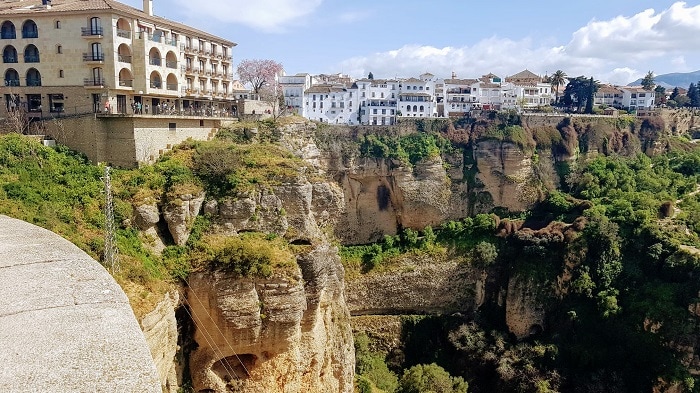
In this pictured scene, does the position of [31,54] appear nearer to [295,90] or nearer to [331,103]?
[295,90]

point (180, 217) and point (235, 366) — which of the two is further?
point (180, 217)

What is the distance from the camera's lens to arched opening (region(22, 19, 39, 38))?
2969cm

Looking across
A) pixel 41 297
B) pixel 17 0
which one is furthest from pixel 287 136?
pixel 41 297

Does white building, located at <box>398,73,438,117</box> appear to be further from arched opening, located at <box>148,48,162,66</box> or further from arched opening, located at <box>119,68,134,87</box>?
arched opening, located at <box>119,68,134,87</box>

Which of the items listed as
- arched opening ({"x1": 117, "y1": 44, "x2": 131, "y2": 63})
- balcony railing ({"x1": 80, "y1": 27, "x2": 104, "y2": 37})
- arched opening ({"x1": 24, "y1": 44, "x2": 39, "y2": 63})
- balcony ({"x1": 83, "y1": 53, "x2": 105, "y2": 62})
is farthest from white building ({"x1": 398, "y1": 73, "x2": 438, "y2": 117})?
arched opening ({"x1": 24, "y1": 44, "x2": 39, "y2": 63})

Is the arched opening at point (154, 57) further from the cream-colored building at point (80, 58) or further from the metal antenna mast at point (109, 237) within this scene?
the metal antenna mast at point (109, 237)

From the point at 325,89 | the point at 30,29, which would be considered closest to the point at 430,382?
the point at 30,29

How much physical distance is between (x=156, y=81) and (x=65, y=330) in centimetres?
2491

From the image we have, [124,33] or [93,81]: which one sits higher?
[124,33]

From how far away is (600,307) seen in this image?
36281 mm

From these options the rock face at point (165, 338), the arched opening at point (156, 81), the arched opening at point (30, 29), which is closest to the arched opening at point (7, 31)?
the arched opening at point (30, 29)

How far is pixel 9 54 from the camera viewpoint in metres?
30.5

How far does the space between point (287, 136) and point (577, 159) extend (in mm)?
28904

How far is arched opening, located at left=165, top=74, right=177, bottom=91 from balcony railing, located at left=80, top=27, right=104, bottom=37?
5703mm
